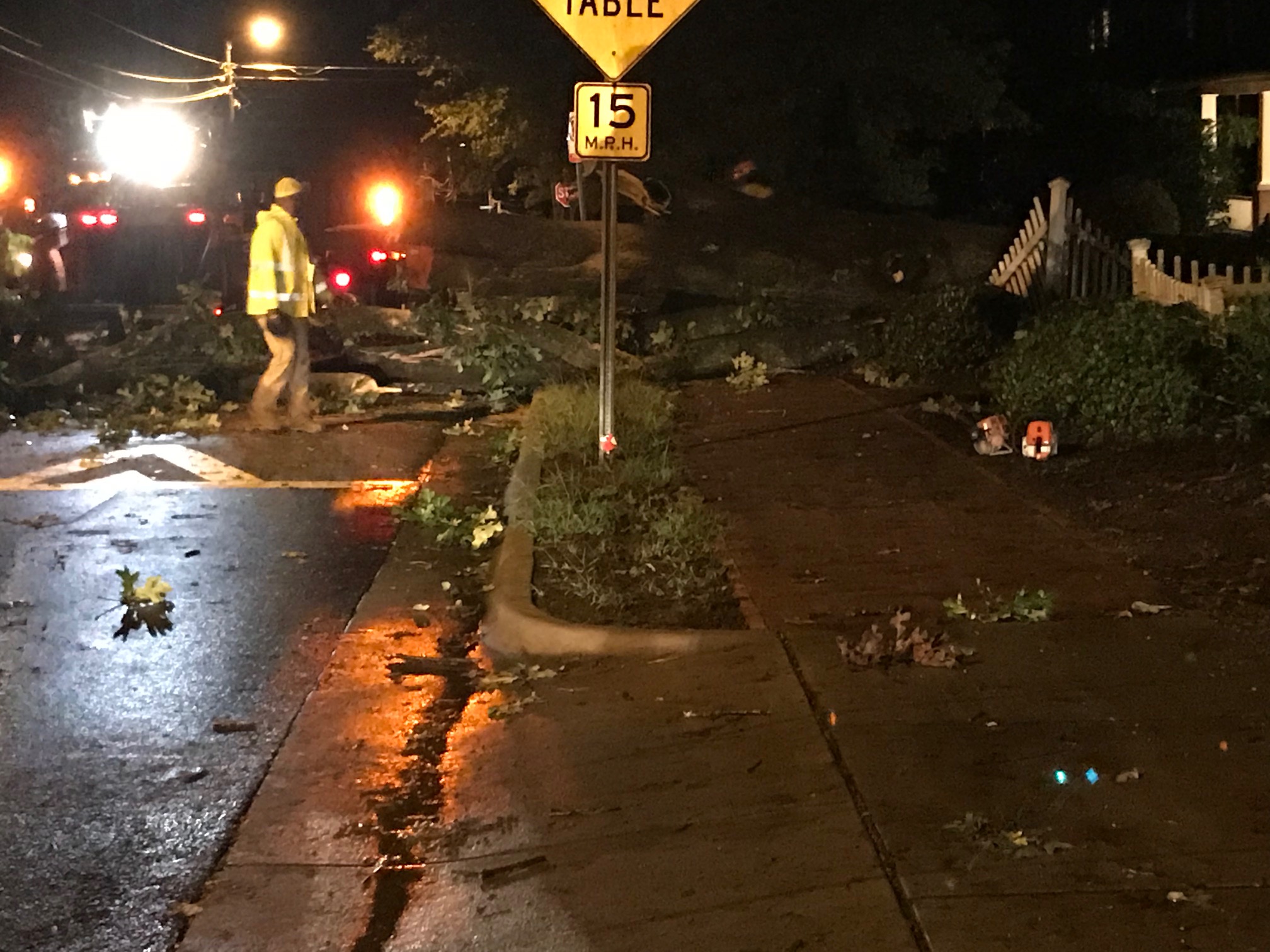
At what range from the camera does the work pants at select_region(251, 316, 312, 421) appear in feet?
36.9

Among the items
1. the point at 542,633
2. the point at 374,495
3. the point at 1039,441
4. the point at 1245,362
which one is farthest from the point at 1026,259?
the point at 542,633

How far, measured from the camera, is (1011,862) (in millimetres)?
4293

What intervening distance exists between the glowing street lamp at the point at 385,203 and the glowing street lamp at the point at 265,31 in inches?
578

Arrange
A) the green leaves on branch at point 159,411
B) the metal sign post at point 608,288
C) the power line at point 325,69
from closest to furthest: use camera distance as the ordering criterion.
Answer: the metal sign post at point 608,288 → the green leaves on branch at point 159,411 → the power line at point 325,69

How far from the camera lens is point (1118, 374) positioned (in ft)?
30.8

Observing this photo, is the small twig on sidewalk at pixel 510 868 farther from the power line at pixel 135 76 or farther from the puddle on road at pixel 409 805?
the power line at pixel 135 76

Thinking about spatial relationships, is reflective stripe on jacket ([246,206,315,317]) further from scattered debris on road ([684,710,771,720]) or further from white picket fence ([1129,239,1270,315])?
scattered debris on road ([684,710,771,720])

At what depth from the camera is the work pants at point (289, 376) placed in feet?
36.9

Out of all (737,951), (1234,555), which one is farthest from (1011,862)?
(1234,555)

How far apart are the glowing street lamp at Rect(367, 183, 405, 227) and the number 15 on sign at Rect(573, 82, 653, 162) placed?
8602 mm

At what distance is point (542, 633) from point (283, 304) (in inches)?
218

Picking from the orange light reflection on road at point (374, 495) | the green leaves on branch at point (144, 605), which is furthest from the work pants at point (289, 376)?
the green leaves on branch at point (144, 605)

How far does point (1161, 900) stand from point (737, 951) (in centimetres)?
115

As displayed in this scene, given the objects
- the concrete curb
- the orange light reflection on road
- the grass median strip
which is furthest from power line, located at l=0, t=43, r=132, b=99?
the concrete curb
